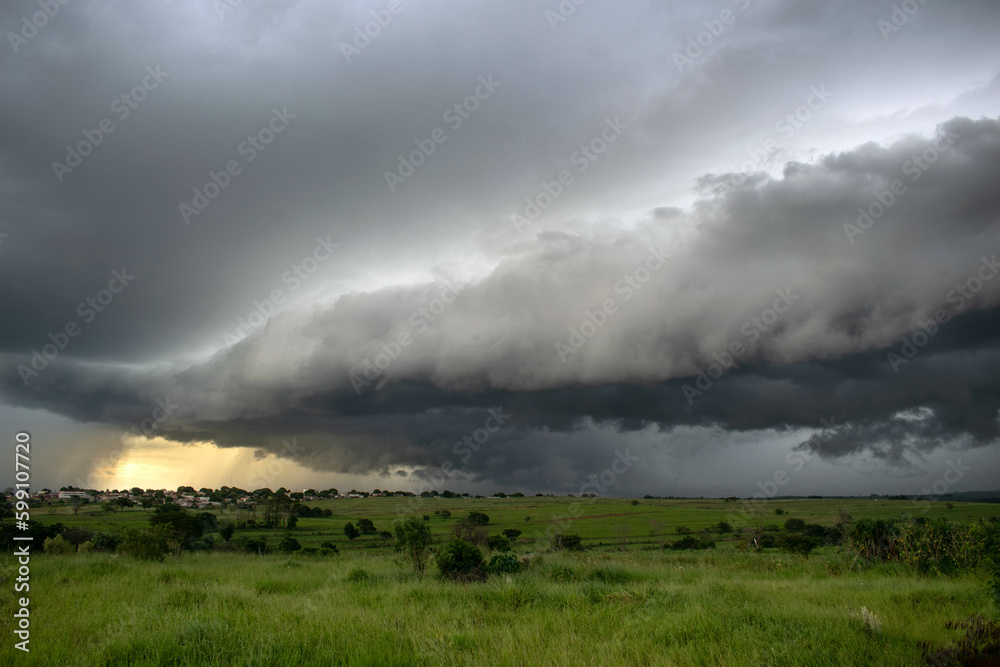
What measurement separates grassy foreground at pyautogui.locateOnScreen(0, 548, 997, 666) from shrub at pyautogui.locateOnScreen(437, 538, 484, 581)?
2.94 meters

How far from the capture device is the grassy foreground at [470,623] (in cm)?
824

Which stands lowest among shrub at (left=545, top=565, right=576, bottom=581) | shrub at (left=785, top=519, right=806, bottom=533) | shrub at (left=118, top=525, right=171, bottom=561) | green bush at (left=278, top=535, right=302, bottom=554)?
shrub at (left=785, top=519, right=806, bottom=533)

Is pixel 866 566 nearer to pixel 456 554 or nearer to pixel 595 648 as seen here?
pixel 456 554

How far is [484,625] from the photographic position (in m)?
10.9

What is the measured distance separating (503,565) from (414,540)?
3.82 m

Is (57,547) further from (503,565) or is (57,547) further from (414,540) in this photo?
(503,565)

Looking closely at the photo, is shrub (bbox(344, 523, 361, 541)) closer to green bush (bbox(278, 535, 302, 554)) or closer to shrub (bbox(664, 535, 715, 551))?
green bush (bbox(278, 535, 302, 554))

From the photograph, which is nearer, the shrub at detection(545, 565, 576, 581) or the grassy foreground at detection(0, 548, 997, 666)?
the grassy foreground at detection(0, 548, 997, 666)

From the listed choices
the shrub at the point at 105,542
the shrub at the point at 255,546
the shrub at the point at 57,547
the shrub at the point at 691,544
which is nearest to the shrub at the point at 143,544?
the shrub at the point at 57,547

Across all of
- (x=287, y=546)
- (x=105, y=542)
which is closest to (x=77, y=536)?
(x=105, y=542)

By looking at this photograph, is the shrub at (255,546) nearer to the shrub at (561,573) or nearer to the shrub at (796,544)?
the shrub at (561,573)

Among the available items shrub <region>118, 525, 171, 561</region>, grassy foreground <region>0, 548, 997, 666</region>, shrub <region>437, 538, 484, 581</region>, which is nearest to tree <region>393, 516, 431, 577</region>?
shrub <region>437, 538, 484, 581</region>

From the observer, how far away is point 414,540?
71.3ft

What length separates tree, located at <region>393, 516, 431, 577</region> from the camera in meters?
21.7
